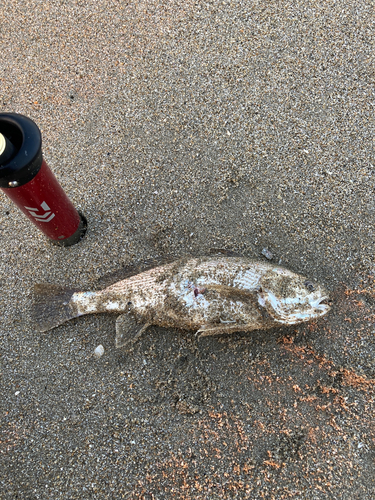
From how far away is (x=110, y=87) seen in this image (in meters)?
3.69

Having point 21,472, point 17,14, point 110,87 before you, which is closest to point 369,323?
point 21,472

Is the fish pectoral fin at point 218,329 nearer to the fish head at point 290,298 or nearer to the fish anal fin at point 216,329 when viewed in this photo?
the fish anal fin at point 216,329

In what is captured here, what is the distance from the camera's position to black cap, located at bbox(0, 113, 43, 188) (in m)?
2.20

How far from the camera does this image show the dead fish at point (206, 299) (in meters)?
2.73

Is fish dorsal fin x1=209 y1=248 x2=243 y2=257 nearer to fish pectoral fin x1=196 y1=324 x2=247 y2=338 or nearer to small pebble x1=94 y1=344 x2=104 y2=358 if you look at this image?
fish pectoral fin x1=196 y1=324 x2=247 y2=338

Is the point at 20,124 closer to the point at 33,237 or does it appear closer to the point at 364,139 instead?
the point at 33,237

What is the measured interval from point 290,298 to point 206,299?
27.9 inches

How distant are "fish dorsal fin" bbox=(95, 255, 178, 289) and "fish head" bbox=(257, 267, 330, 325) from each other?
2.98 feet

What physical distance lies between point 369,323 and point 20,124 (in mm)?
3317

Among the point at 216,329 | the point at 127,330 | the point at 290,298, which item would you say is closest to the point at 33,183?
the point at 127,330

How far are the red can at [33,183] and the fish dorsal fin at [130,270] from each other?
1.74 feet

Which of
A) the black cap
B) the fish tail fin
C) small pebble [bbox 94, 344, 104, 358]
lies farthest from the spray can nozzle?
small pebble [bbox 94, 344, 104, 358]

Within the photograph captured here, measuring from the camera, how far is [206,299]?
2764mm

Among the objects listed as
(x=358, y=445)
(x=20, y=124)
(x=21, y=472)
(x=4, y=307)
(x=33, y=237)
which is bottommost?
(x=358, y=445)
